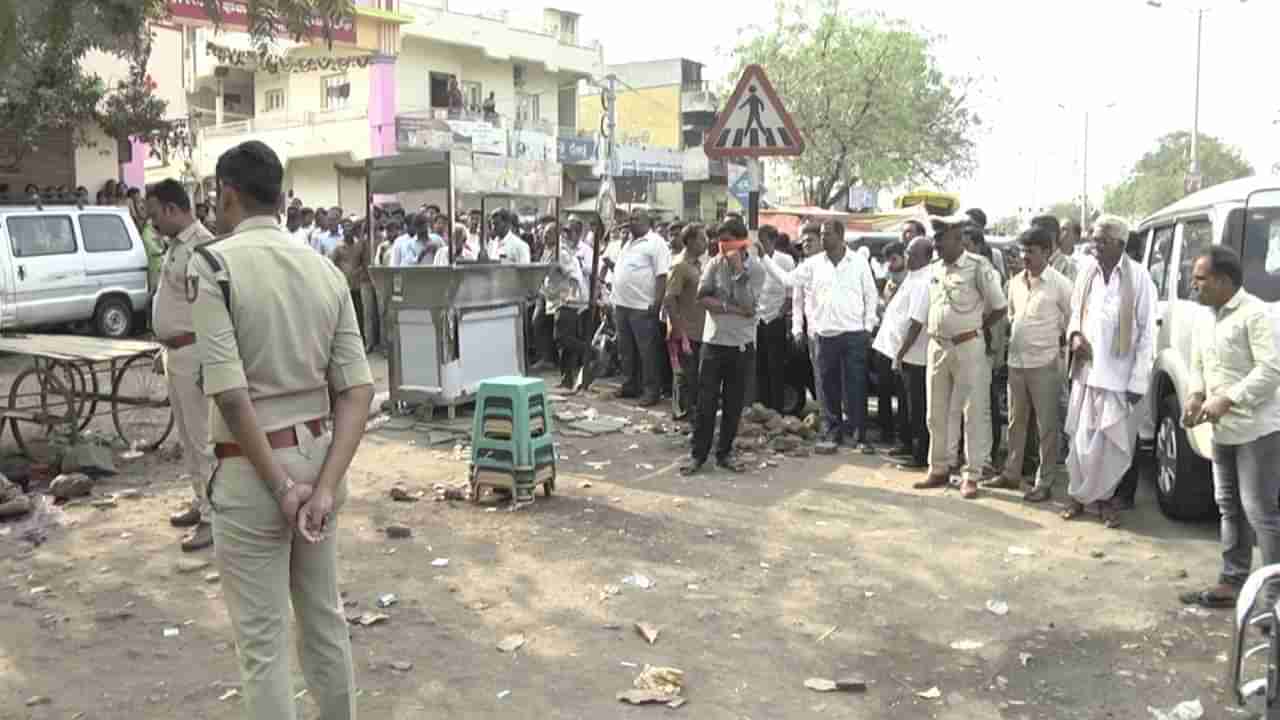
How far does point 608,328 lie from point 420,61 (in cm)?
2498

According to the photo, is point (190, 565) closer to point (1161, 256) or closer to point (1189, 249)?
point (1189, 249)

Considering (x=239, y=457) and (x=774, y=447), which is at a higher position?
(x=239, y=457)

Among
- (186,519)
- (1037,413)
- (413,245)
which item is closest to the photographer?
(186,519)

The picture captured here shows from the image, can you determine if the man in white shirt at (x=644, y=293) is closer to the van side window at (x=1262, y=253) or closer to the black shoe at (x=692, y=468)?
the black shoe at (x=692, y=468)

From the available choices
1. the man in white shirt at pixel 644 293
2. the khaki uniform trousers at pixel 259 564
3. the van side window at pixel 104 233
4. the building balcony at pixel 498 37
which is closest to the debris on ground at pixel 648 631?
the khaki uniform trousers at pixel 259 564

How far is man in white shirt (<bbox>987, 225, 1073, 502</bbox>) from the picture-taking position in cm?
713

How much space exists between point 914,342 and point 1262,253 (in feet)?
8.37

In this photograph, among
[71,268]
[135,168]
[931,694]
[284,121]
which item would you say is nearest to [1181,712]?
[931,694]

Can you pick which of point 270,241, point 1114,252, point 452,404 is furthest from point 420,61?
point 270,241

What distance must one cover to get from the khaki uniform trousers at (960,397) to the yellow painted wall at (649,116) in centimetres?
3919

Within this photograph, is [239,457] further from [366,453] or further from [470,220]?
[470,220]

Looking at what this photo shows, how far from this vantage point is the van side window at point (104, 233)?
46.6 feet

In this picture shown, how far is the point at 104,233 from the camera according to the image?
14.4 meters

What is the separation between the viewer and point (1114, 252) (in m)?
→ 6.57
